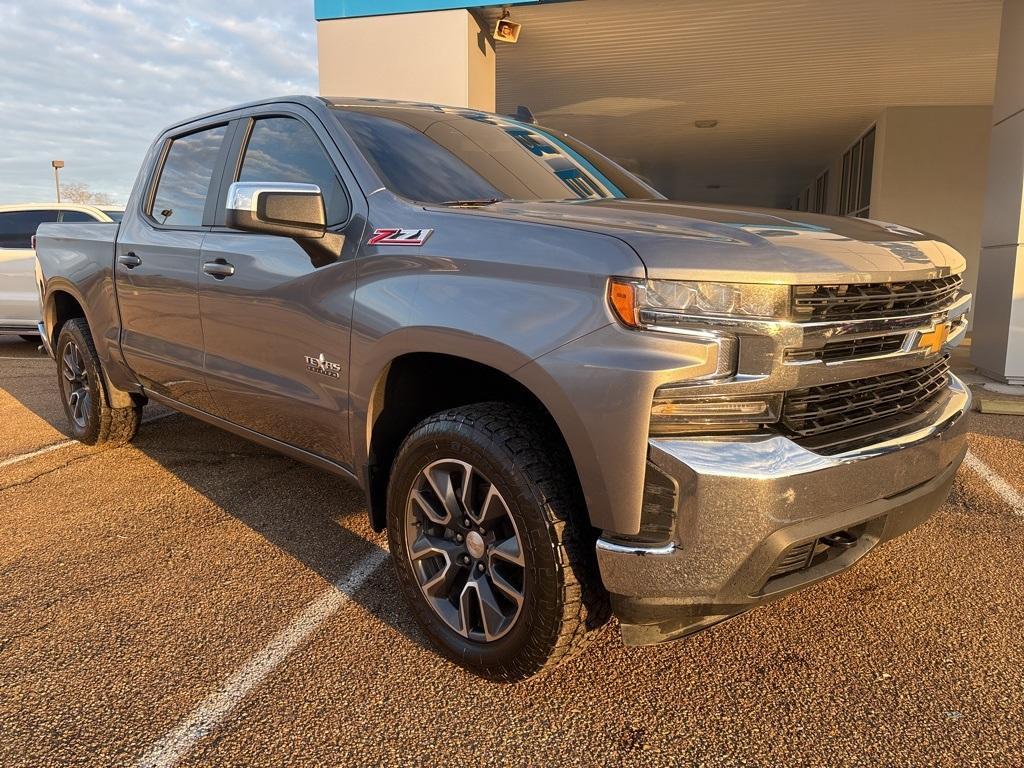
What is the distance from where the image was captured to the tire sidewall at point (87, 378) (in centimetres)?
466

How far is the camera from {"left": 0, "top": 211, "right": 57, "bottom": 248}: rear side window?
9414 mm

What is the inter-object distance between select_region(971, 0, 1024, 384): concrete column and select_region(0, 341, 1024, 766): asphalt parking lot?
4.06 m

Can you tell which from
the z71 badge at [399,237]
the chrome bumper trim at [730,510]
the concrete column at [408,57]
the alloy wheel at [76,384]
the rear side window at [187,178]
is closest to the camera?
the chrome bumper trim at [730,510]

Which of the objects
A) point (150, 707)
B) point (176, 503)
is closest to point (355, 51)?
point (176, 503)

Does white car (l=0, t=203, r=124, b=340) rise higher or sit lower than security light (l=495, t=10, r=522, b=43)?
lower

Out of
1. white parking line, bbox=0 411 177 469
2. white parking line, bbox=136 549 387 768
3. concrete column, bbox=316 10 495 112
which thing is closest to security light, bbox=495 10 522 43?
concrete column, bbox=316 10 495 112

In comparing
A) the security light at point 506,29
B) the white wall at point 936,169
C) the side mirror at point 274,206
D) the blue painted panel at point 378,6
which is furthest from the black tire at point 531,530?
the white wall at point 936,169

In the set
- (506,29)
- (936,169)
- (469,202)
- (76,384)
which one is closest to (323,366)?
(469,202)

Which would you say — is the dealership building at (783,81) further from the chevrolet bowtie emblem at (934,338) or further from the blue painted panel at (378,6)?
the chevrolet bowtie emblem at (934,338)

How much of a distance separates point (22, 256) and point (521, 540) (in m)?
9.19

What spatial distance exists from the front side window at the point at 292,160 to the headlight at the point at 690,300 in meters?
1.34

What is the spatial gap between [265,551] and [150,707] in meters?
1.12

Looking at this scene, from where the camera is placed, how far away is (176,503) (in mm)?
3977

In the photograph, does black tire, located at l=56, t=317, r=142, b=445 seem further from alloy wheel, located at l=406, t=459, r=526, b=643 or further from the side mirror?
alloy wheel, located at l=406, t=459, r=526, b=643
